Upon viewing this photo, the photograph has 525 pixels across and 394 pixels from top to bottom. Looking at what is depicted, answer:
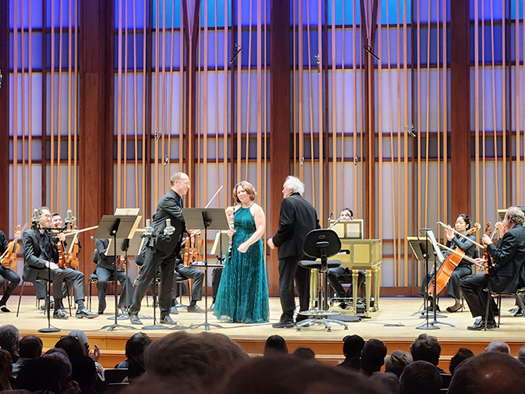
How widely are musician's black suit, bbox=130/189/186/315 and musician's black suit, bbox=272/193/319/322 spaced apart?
37.3 inches

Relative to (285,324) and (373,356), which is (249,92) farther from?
(373,356)

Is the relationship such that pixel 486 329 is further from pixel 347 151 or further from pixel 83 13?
pixel 83 13

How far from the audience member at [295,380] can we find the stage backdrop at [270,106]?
417 inches

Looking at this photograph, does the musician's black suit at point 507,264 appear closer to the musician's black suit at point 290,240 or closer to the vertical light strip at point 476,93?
the musician's black suit at point 290,240

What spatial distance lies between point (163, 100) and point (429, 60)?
400 cm

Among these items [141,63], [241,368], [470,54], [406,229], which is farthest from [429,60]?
[241,368]

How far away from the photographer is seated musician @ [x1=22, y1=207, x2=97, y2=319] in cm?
845

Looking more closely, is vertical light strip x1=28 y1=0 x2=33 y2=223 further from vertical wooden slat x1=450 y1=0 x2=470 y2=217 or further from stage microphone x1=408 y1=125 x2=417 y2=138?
vertical wooden slat x1=450 y1=0 x2=470 y2=217

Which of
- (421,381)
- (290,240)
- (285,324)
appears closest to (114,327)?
(285,324)

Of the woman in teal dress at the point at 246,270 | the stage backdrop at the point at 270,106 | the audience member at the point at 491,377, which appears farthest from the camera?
the stage backdrop at the point at 270,106

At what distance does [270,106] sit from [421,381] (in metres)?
8.92

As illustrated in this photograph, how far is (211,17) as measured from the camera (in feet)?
38.0

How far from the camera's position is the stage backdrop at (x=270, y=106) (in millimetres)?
11133

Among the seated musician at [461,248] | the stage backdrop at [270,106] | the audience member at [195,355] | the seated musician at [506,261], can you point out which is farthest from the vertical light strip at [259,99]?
the audience member at [195,355]
